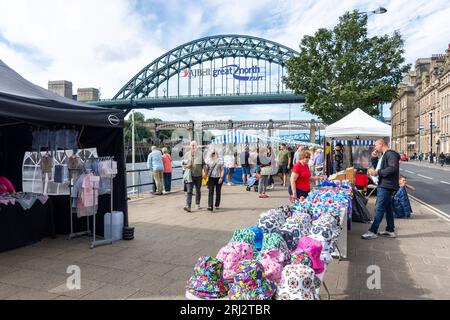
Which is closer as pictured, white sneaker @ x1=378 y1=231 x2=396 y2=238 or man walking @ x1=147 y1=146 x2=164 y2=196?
white sneaker @ x1=378 y1=231 x2=396 y2=238

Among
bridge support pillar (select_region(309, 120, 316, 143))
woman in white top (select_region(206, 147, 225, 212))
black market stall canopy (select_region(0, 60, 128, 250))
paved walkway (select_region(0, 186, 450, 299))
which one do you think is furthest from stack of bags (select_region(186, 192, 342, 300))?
bridge support pillar (select_region(309, 120, 316, 143))

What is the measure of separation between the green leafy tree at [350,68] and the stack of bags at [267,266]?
13.3 meters

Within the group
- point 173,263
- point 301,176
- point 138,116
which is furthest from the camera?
point 138,116

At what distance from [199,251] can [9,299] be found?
2667mm

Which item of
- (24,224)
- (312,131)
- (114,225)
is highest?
(312,131)

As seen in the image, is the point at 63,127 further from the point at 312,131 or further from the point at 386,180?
the point at 312,131

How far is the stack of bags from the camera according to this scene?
7.90 ft

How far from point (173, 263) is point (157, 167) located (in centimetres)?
760

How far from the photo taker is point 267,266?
2.65m

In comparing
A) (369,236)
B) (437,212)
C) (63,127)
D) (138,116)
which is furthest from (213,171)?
(138,116)

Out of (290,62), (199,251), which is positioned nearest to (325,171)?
(290,62)

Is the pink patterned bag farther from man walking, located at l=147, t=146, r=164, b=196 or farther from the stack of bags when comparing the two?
man walking, located at l=147, t=146, r=164, b=196

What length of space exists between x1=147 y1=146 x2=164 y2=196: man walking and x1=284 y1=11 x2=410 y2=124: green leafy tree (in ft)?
26.5
